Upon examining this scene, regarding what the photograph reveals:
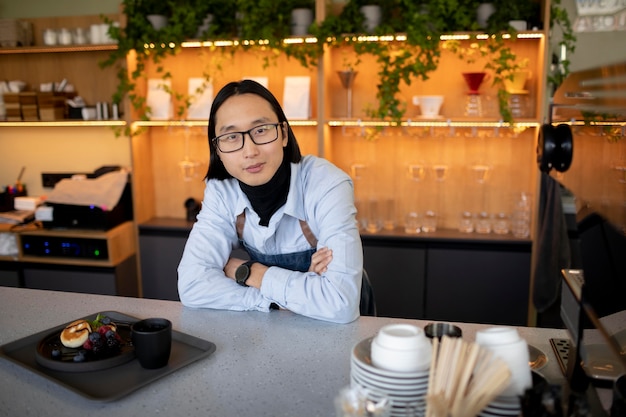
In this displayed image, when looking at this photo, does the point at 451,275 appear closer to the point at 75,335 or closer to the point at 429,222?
the point at 429,222

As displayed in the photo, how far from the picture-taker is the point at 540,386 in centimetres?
94

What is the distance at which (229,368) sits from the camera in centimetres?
139

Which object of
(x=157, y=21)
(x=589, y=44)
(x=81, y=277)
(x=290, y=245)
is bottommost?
(x=81, y=277)

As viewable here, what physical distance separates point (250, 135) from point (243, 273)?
0.47 m

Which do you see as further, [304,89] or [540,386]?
[304,89]

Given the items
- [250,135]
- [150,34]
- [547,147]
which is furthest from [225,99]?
[150,34]

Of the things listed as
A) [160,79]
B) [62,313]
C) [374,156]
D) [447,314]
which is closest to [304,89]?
[374,156]

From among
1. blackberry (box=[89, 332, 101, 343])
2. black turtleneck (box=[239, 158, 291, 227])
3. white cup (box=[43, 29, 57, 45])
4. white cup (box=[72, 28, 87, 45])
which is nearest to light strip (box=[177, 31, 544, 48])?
white cup (box=[72, 28, 87, 45])

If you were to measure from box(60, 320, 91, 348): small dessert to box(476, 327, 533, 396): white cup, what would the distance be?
980mm

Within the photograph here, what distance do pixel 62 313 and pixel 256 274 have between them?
0.62 metres

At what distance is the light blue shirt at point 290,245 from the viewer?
1.75m

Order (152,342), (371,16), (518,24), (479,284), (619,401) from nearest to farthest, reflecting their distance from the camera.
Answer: (619,401) < (152,342) < (518,24) < (371,16) < (479,284)

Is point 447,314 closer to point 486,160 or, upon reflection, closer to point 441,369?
point 486,160

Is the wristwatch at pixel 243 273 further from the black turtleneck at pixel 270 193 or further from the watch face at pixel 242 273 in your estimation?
the black turtleneck at pixel 270 193
